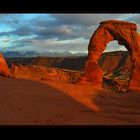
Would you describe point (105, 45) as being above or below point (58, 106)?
below

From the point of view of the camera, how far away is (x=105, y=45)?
13.5m

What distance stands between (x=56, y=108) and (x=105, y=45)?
6952mm

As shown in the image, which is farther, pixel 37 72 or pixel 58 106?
pixel 37 72

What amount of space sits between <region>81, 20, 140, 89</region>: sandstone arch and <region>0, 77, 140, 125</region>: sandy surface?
5.19 meters

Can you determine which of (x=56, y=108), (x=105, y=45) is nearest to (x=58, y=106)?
(x=56, y=108)

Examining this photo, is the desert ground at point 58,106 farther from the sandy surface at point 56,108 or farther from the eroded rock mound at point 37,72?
the eroded rock mound at point 37,72

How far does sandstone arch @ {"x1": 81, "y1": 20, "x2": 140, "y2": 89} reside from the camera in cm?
1291

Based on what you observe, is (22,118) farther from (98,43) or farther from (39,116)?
(98,43)

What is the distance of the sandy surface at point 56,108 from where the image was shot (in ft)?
21.5

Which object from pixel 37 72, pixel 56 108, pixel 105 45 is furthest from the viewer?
pixel 105 45

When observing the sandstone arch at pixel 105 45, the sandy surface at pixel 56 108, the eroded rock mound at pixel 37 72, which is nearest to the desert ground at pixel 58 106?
the sandy surface at pixel 56 108

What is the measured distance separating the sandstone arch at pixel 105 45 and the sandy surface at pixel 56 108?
17.0 feet

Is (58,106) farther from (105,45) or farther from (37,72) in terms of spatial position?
(105,45)
